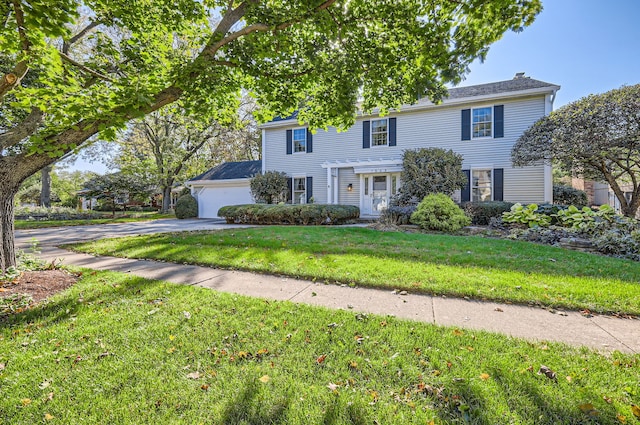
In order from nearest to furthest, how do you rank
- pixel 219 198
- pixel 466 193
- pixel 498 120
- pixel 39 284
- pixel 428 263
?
pixel 39 284
pixel 428 263
pixel 498 120
pixel 466 193
pixel 219 198

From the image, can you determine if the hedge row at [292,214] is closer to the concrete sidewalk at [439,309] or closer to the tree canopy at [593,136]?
the tree canopy at [593,136]

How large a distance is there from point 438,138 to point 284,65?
31.8 feet

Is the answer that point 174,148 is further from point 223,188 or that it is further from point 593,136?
point 593,136

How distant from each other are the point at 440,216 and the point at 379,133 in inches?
253

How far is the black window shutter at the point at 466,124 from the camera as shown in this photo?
1245 centimetres

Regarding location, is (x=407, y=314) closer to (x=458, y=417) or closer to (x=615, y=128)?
(x=458, y=417)

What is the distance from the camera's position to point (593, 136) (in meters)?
8.79

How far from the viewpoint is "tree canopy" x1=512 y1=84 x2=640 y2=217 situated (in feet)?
27.5

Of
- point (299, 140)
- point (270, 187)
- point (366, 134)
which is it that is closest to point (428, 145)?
point (366, 134)

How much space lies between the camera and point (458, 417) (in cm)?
172

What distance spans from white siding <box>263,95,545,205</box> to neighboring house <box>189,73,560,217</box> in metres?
0.03

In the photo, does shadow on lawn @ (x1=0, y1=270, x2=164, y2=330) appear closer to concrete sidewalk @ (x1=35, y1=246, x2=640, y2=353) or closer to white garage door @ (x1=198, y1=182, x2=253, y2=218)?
concrete sidewalk @ (x1=35, y1=246, x2=640, y2=353)

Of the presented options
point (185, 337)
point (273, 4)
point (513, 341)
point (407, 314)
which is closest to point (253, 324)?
point (185, 337)

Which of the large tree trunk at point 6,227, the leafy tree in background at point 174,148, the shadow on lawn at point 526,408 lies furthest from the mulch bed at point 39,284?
the leafy tree in background at point 174,148
